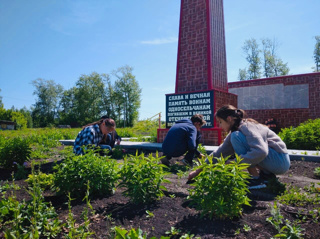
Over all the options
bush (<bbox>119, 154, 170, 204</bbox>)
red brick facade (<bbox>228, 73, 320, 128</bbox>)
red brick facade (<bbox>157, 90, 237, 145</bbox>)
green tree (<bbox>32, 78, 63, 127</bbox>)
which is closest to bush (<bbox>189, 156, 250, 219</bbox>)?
bush (<bbox>119, 154, 170, 204</bbox>)

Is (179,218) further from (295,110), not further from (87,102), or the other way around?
(87,102)

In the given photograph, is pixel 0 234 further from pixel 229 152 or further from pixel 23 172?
pixel 229 152

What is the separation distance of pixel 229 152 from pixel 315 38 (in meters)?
41.7

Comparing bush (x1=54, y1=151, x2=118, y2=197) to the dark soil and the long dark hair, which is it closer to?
the dark soil

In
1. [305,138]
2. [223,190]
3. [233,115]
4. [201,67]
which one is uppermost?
[201,67]

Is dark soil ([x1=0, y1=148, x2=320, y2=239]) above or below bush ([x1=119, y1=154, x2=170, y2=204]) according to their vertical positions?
below

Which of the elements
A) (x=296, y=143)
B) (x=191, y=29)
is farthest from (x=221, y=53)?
(x=296, y=143)

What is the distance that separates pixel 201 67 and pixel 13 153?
249 inches

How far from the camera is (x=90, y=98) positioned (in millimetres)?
50312

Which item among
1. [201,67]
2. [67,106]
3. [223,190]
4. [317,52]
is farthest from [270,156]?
[67,106]

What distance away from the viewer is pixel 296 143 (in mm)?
7535

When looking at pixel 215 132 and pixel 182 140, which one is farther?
pixel 215 132

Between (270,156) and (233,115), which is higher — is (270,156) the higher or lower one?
the lower one

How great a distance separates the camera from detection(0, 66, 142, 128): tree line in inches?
1865
